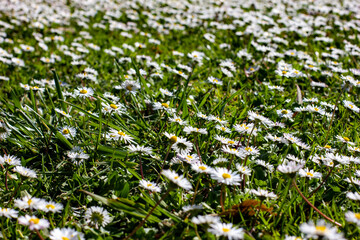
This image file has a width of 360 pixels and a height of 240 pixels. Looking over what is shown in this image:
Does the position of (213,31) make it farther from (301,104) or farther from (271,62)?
(301,104)

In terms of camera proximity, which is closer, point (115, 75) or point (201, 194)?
point (201, 194)

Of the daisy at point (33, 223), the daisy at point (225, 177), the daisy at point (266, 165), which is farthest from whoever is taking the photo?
the daisy at point (266, 165)

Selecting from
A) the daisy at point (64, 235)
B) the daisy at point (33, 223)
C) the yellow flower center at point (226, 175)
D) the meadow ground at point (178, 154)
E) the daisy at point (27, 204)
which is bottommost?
the meadow ground at point (178, 154)

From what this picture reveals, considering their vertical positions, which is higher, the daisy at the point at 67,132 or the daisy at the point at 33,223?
the daisy at the point at 33,223

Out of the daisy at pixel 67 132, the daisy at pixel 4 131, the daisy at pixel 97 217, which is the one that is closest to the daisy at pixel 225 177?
the daisy at pixel 97 217

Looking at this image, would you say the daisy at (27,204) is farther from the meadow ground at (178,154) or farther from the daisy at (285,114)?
the daisy at (285,114)

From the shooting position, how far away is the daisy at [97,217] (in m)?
1.42

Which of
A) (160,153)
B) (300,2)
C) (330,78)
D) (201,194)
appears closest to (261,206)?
(201,194)

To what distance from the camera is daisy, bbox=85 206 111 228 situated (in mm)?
1416

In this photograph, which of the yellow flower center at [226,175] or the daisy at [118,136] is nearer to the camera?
the yellow flower center at [226,175]

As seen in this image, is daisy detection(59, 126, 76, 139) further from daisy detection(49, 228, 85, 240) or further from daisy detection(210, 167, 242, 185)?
daisy detection(210, 167, 242, 185)

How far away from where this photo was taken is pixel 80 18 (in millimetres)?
5883

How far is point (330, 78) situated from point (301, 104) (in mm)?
1011

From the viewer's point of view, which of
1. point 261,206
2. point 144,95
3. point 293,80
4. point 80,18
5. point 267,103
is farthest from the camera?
point 80,18
